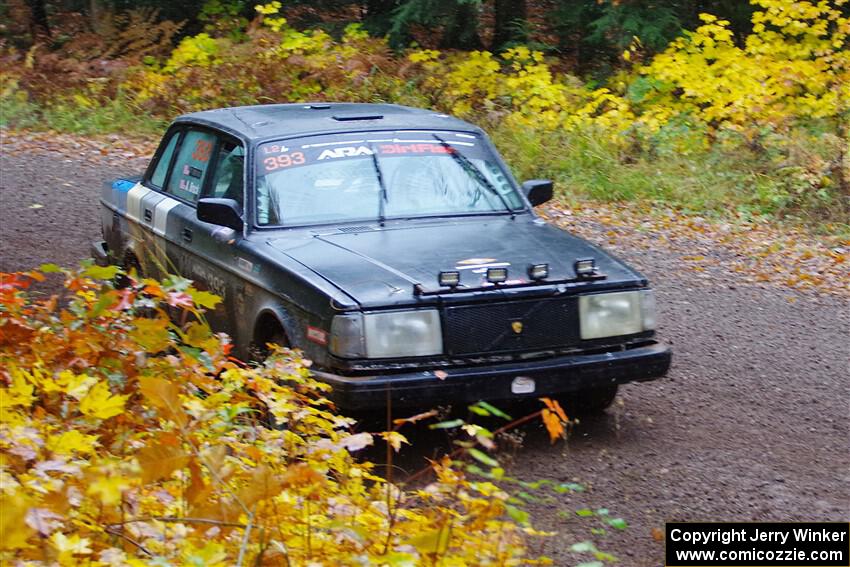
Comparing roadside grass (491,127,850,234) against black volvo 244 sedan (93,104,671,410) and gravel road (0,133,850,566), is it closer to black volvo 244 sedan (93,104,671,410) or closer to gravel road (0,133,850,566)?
gravel road (0,133,850,566)

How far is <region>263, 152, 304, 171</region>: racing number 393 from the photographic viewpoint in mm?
6578

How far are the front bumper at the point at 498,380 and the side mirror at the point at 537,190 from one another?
1.60 m

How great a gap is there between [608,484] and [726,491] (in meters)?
0.53

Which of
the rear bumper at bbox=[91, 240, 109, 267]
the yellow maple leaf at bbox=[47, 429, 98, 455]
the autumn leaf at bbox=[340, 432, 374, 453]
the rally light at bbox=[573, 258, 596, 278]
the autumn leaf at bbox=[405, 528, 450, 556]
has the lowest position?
the rear bumper at bbox=[91, 240, 109, 267]

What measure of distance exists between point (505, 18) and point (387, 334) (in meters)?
14.2

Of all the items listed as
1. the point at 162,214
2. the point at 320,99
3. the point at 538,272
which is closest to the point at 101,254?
the point at 162,214

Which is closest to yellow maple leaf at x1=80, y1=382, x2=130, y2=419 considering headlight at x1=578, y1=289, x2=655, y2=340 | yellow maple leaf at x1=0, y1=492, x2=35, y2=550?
yellow maple leaf at x1=0, y1=492, x2=35, y2=550

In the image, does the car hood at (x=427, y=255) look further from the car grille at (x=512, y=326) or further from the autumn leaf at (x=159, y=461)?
the autumn leaf at (x=159, y=461)

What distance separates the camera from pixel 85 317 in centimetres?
481

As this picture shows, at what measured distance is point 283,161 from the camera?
6594 mm

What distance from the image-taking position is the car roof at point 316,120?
6.81 meters

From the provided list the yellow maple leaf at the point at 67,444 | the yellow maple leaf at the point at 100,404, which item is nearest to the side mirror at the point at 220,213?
the yellow maple leaf at the point at 100,404

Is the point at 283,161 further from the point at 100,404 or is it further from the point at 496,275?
the point at 100,404

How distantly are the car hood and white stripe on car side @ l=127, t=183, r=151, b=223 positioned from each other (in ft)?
6.84
